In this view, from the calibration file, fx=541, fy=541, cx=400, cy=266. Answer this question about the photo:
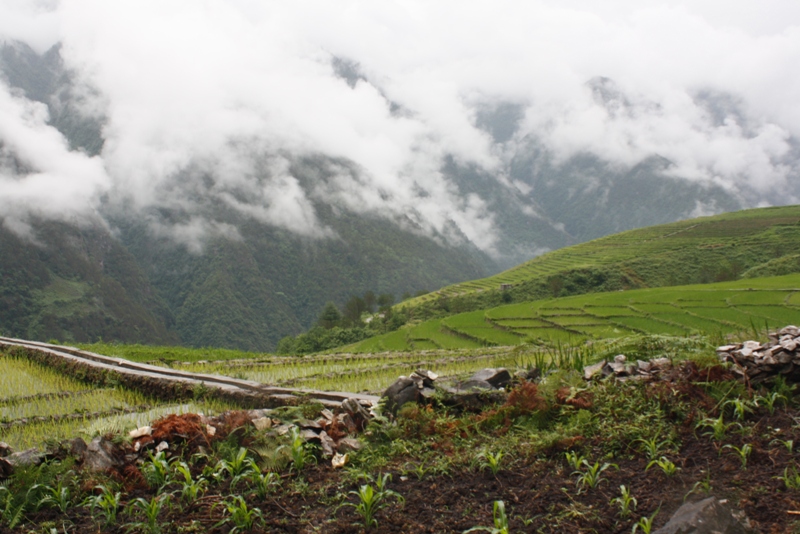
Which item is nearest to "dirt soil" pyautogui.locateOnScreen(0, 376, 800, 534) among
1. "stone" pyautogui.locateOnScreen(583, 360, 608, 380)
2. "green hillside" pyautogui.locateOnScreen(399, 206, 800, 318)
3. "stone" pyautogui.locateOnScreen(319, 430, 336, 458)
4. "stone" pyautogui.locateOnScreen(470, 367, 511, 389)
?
"stone" pyautogui.locateOnScreen(319, 430, 336, 458)

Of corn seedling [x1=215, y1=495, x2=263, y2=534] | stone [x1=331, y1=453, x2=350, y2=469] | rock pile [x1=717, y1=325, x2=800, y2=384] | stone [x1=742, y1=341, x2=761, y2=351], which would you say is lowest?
corn seedling [x1=215, y1=495, x2=263, y2=534]

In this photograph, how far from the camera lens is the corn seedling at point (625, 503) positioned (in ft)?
12.8

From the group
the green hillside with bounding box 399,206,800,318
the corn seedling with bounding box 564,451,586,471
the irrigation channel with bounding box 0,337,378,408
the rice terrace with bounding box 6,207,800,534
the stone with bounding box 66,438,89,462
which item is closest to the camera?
the rice terrace with bounding box 6,207,800,534

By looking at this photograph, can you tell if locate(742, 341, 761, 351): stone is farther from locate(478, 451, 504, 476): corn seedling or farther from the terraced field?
the terraced field

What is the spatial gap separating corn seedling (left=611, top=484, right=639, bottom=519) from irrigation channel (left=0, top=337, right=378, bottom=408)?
4208 mm

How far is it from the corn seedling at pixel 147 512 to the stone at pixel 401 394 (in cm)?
326

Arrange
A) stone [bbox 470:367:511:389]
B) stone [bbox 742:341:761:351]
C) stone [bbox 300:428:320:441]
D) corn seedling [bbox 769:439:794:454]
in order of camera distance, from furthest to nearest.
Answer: stone [bbox 470:367:511:389]
stone [bbox 742:341:761:351]
stone [bbox 300:428:320:441]
corn seedling [bbox 769:439:794:454]

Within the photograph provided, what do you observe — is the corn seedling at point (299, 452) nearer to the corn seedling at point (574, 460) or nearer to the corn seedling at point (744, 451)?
the corn seedling at point (574, 460)

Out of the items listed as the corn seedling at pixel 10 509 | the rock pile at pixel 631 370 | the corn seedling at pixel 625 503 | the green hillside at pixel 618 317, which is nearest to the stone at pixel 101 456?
the corn seedling at pixel 10 509

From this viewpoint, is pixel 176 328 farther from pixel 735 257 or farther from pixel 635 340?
pixel 635 340

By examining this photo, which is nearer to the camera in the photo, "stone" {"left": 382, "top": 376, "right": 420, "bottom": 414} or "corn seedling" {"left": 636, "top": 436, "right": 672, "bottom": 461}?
"corn seedling" {"left": 636, "top": 436, "right": 672, "bottom": 461}

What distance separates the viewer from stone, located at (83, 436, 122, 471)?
5.37 meters

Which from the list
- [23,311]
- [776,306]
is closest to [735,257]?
[776,306]

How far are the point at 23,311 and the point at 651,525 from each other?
149526mm
